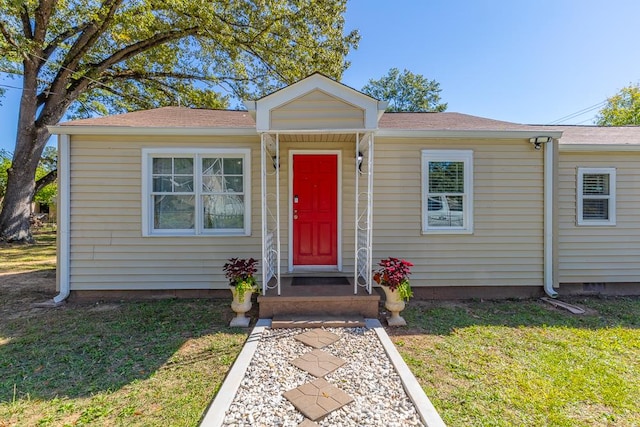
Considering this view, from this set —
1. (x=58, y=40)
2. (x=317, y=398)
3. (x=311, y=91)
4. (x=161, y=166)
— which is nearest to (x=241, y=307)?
(x=317, y=398)

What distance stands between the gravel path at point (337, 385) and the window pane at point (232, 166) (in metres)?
2.88

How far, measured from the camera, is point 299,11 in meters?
11.0

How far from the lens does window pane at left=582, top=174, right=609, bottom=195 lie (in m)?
5.50

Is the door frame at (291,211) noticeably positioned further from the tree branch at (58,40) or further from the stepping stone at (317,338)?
the tree branch at (58,40)

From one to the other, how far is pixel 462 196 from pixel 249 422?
4.78m

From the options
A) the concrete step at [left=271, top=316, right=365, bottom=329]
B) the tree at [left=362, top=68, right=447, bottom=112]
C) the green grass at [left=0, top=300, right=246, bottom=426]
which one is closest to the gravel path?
the concrete step at [left=271, top=316, right=365, bottom=329]

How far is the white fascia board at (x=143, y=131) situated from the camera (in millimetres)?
4812

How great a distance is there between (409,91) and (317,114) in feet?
92.6

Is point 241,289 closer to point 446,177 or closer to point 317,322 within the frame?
point 317,322

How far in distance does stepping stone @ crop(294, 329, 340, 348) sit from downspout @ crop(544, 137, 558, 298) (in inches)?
168

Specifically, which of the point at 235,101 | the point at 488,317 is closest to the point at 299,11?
the point at 235,101

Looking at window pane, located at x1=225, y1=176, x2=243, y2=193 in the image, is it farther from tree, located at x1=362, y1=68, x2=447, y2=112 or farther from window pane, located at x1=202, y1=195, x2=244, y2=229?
tree, located at x1=362, y1=68, x2=447, y2=112

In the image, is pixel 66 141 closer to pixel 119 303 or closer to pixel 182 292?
pixel 119 303

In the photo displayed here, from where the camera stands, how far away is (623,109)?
2223 cm
